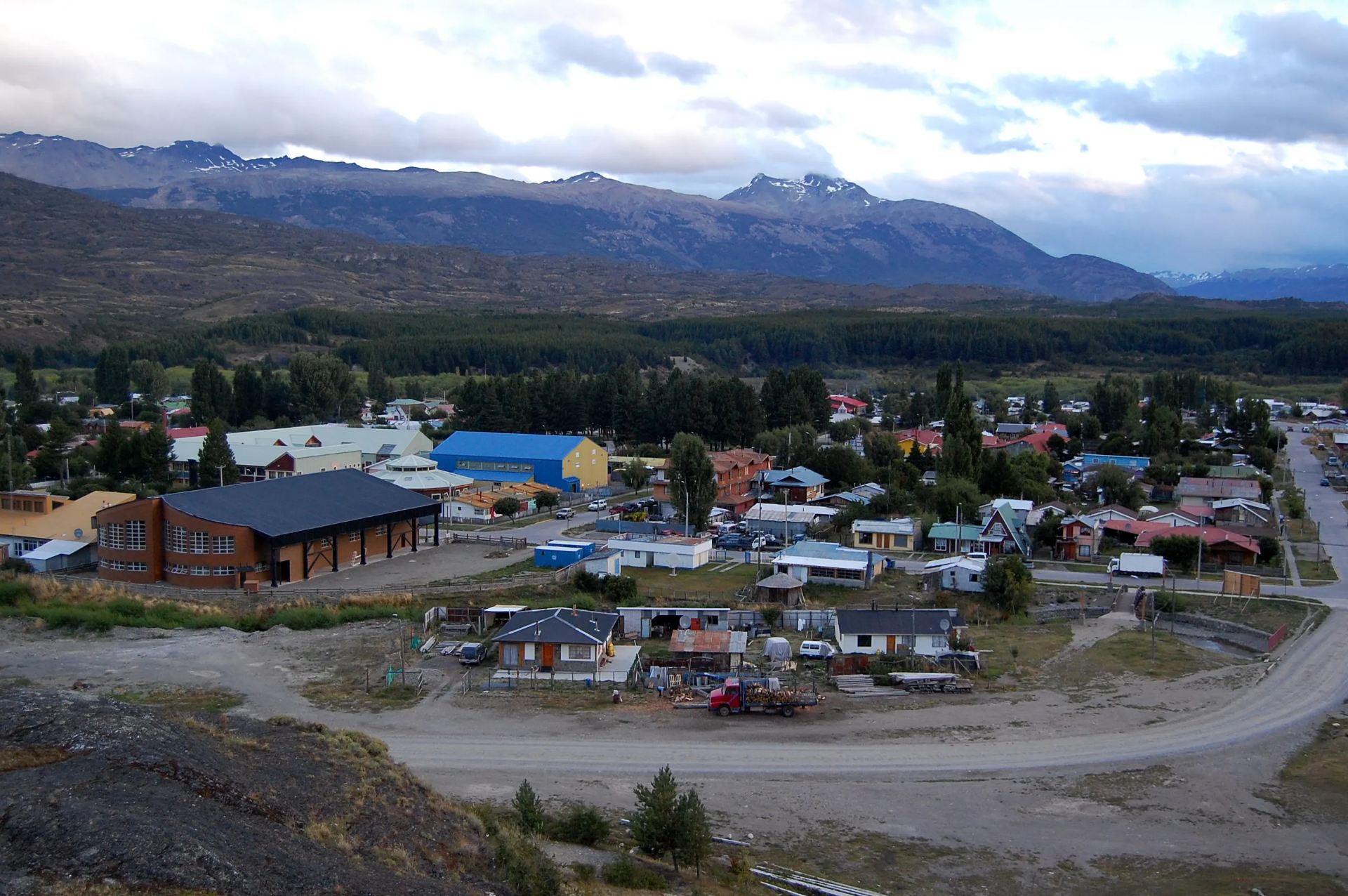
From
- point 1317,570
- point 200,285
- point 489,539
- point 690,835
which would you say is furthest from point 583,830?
point 200,285

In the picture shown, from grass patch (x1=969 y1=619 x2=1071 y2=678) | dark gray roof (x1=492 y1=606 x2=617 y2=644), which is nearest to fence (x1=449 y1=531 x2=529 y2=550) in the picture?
dark gray roof (x1=492 y1=606 x2=617 y2=644)

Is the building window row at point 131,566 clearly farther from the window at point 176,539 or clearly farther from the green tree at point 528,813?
the green tree at point 528,813

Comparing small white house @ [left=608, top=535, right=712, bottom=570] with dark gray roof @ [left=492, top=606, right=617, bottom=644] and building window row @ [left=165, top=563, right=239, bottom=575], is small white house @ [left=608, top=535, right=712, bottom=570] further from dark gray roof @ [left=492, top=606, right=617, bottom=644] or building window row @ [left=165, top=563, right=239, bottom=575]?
building window row @ [left=165, top=563, right=239, bottom=575]

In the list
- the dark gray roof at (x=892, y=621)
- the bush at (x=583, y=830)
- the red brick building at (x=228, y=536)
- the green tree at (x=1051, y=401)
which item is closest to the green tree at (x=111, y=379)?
the red brick building at (x=228, y=536)

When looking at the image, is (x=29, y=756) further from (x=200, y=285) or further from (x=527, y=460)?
(x=200, y=285)

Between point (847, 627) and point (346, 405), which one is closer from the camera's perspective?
point (847, 627)

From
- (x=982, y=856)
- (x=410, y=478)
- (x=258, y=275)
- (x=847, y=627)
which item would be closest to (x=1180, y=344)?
(x=410, y=478)

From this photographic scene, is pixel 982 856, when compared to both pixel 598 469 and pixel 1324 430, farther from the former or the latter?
pixel 1324 430
